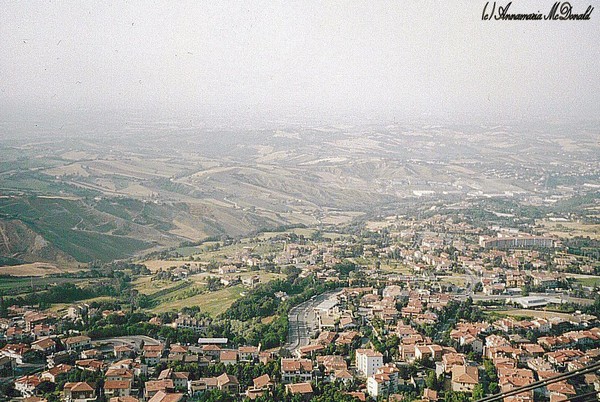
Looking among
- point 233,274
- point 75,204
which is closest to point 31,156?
point 75,204

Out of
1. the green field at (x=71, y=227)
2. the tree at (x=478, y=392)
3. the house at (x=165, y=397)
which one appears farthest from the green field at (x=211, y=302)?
the green field at (x=71, y=227)

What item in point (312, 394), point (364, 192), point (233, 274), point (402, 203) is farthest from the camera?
point (364, 192)

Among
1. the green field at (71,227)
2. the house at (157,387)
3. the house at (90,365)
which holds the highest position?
the house at (157,387)

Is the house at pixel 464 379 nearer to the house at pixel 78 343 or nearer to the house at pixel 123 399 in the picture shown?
the house at pixel 123 399

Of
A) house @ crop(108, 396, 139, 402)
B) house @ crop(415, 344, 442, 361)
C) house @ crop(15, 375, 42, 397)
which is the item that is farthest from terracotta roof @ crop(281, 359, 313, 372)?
house @ crop(15, 375, 42, 397)

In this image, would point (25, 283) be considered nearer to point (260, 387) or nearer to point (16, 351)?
point (16, 351)

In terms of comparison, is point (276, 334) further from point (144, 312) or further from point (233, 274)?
point (233, 274)
